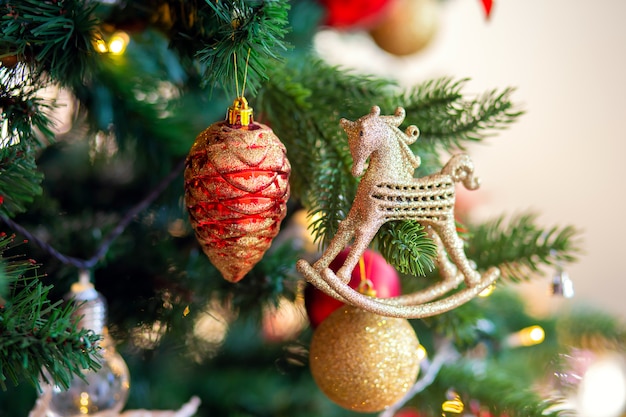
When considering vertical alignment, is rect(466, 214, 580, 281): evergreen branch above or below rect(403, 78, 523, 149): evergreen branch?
below

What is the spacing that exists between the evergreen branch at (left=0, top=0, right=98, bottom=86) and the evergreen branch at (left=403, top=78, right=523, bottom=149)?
9.1 inches

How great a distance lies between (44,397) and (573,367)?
0.48 metres

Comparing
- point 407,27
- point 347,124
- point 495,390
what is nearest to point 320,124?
point 347,124

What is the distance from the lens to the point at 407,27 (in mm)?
862

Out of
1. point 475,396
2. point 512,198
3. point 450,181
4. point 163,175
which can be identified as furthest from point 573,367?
point 512,198

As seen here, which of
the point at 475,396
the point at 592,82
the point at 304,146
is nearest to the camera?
the point at 304,146

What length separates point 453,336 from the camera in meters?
0.65

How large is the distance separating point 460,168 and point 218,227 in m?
0.16

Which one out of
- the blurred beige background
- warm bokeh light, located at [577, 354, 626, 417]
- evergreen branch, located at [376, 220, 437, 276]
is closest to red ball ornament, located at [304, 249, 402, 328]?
evergreen branch, located at [376, 220, 437, 276]

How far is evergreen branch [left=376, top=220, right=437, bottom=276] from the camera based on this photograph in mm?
400

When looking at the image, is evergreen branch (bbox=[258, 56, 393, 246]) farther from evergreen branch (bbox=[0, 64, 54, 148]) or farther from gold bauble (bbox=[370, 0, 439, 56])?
gold bauble (bbox=[370, 0, 439, 56])

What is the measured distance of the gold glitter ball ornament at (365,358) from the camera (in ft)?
1.54

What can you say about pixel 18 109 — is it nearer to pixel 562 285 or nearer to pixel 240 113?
pixel 240 113

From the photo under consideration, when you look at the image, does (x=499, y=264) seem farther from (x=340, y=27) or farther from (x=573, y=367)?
(x=340, y=27)
